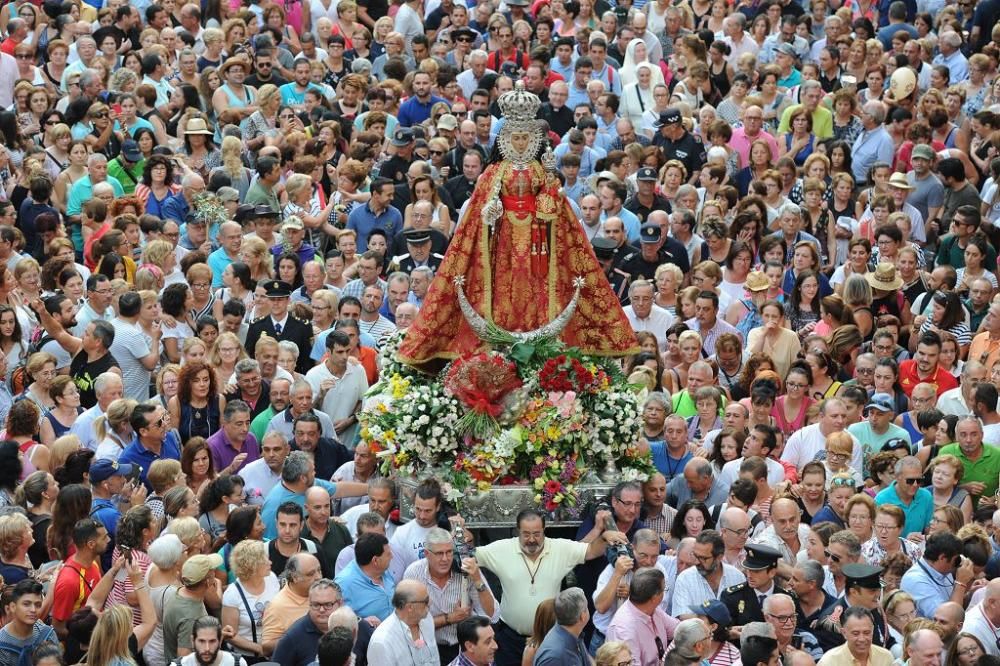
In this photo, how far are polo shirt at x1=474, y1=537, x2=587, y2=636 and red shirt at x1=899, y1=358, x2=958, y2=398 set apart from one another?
15.4 ft

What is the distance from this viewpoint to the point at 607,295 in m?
16.8

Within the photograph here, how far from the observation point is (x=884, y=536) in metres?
15.5

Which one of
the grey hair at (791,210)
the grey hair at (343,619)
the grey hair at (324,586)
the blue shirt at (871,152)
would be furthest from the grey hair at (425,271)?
the grey hair at (343,619)

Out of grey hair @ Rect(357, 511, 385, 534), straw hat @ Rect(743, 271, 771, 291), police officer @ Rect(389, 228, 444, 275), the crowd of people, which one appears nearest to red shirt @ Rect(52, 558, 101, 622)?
the crowd of people

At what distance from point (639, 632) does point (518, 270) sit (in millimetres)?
3361

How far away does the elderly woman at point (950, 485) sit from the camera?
1662cm

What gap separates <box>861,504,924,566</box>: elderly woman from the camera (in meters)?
15.5

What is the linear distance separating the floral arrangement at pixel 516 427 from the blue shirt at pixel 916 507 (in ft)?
6.00

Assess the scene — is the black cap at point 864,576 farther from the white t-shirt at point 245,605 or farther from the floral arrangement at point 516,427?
the white t-shirt at point 245,605

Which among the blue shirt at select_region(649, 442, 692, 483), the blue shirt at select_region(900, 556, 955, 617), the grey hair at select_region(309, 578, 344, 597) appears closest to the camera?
the grey hair at select_region(309, 578, 344, 597)

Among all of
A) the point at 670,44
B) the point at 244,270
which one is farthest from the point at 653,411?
the point at 670,44

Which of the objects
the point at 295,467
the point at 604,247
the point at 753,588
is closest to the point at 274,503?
the point at 295,467

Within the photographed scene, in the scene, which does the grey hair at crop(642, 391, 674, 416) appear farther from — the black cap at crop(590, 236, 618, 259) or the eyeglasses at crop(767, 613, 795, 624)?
the eyeglasses at crop(767, 613, 795, 624)

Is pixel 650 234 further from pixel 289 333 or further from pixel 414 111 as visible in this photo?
pixel 414 111
